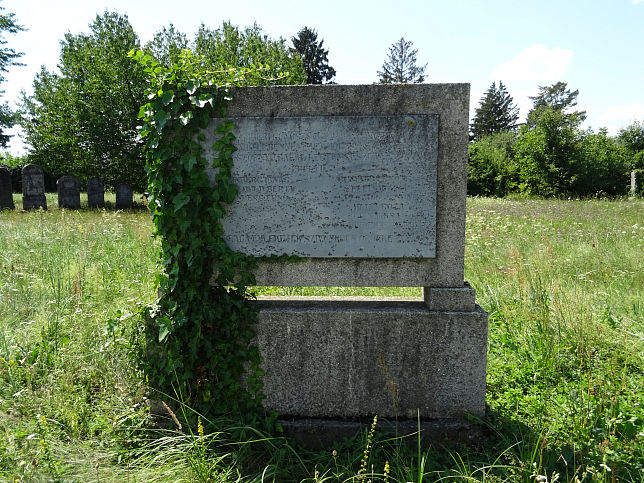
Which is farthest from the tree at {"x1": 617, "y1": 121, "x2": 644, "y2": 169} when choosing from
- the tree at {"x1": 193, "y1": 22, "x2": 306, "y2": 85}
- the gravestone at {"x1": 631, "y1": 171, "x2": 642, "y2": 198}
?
the tree at {"x1": 193, "y1": 22, "x2": 306, "y2": 85}

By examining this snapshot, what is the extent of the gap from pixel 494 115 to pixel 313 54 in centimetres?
2488

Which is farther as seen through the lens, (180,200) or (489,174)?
(489,174)

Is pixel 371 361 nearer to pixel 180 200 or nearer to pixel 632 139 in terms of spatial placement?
pixel 180 200

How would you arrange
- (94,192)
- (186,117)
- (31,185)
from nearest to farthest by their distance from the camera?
(186,117) < (31,185) < (94,192)

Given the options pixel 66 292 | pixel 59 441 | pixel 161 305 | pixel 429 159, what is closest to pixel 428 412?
pixel 429 159

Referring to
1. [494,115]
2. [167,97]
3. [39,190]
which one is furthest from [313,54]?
[167,97]

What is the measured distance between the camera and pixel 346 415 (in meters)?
3.02

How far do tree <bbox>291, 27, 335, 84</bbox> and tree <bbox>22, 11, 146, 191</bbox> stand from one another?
1107 inches

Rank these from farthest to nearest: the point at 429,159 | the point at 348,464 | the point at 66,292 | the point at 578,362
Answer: the point at 66,292 < the point at 578,362 < the point at 429,159 < the point at 348,464

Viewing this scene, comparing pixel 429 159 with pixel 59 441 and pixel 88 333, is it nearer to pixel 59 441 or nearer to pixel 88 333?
pixel 59 441

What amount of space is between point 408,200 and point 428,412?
139 cm

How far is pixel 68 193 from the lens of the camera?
15.2m

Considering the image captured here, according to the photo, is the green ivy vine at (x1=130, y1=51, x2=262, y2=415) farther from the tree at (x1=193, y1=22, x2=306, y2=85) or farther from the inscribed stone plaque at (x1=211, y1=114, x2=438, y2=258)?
the tree at (x1=193, y1=22, x2=306, y2=85)

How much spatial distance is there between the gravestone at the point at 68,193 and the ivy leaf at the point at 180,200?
1429 centimetres
